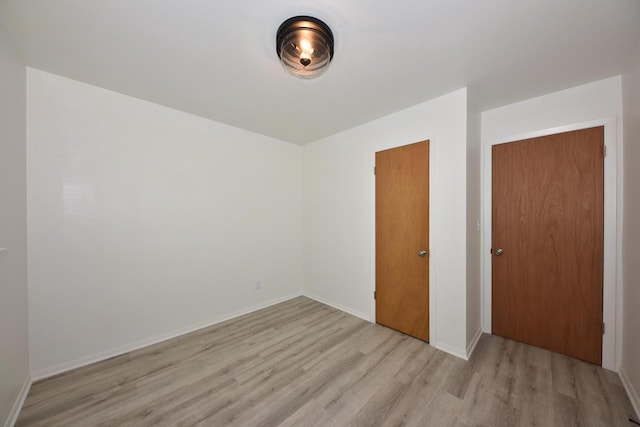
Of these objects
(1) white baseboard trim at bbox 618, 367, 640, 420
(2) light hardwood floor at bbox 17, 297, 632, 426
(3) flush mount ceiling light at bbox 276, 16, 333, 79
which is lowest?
(2) light hardwood floor at bbox 17, 297, 632, 426

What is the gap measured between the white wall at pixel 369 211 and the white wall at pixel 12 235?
2.84 metres

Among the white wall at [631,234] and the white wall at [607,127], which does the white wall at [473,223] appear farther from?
the white wall at [631,234]

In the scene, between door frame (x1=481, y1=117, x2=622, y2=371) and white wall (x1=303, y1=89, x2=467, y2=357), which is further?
white wall (x1=303, y1=89, x2=467, y2=357)

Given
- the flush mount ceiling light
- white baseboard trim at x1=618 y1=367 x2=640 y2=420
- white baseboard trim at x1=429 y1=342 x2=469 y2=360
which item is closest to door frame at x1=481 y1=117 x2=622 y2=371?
white baseboard trim at x1=618 y1=367 x2=640 y2=420

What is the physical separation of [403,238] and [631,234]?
5.38ft

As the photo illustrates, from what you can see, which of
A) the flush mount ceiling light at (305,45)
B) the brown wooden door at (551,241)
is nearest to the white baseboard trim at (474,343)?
the brown wooden door at (551,241)

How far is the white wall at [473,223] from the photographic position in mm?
2148

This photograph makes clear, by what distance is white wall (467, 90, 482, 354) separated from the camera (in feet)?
7.05

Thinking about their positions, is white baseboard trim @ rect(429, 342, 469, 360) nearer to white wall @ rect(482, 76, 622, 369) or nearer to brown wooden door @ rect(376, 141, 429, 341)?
brown wooden door @ rect(376, 141, 429, 341)

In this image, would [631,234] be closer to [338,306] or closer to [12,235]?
[338,306]

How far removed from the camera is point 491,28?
4.54ft

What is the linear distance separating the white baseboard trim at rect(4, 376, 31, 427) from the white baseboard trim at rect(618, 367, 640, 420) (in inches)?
157

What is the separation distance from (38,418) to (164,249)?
1358 mm

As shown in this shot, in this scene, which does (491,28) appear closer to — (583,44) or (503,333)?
(583,44)
